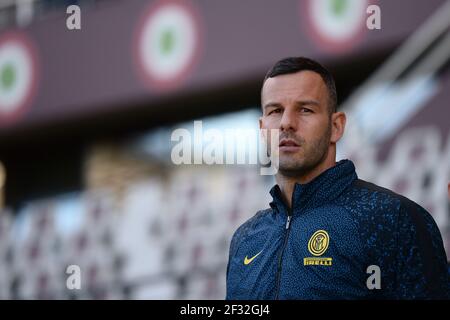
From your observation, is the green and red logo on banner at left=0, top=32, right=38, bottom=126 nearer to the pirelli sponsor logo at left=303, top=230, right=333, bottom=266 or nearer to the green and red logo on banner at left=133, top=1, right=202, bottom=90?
the green and red logo on banner at left=133, top=1, right=202, bottom=90

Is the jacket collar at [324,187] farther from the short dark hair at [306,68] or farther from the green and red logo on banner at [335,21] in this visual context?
the green and red logo on banner at [335,21]

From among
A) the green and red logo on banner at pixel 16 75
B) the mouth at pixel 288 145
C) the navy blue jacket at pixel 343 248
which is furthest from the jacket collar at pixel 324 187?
the green and red logo on banner at pixel 16 75

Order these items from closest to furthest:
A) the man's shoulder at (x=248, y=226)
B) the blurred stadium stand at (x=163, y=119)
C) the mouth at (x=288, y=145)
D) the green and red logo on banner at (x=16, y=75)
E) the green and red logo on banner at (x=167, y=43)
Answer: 1. the mouth at (x=288, y=145)
2. the man's shoulder at (x=248, y=226)
3. the blurred stadium stand at (x=163, y=119)
4. the green and red logo on banner at (x=167, y=43)
5. the green and red logo on banner at (x=16, y=75)

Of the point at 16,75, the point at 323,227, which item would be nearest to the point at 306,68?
the point at 323,227

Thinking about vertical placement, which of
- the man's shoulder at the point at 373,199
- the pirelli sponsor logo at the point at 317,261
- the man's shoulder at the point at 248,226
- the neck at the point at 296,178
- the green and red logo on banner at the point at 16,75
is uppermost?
the green and red logo on banner at the point at 16,75

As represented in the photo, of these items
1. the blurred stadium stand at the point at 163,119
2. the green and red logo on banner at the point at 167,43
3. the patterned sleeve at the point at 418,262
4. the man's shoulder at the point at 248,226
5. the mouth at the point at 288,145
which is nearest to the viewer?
the patterned sleeve at the point at 418,262

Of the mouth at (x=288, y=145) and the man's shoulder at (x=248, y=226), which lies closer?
the mouth at (x=288, y=145)

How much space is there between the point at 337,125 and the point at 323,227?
0.25m

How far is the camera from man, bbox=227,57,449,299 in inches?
72.4

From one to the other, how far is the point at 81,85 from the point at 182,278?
183 centimetres

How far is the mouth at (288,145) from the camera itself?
75.9 inches

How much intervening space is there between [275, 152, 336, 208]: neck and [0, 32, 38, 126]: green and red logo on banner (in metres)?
5.52

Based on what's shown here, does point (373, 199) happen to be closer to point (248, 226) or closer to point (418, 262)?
point (418, 262)
